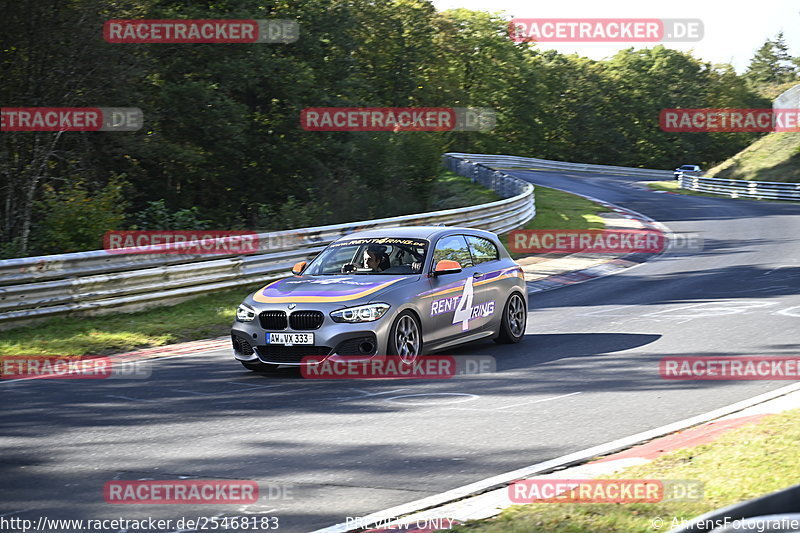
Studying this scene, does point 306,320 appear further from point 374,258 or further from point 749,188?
point 749,188

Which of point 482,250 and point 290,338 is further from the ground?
point 482,250

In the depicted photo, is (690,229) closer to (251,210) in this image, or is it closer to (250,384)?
(251,210)

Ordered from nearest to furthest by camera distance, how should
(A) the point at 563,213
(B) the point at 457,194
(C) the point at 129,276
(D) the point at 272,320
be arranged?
(D) the point at 272,320
(C) the point at 129,276
(A) the point at 563,213
(B) the point at 457,194

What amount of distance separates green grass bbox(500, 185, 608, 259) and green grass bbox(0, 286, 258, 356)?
10.6 m

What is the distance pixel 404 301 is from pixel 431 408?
198 centimetres
